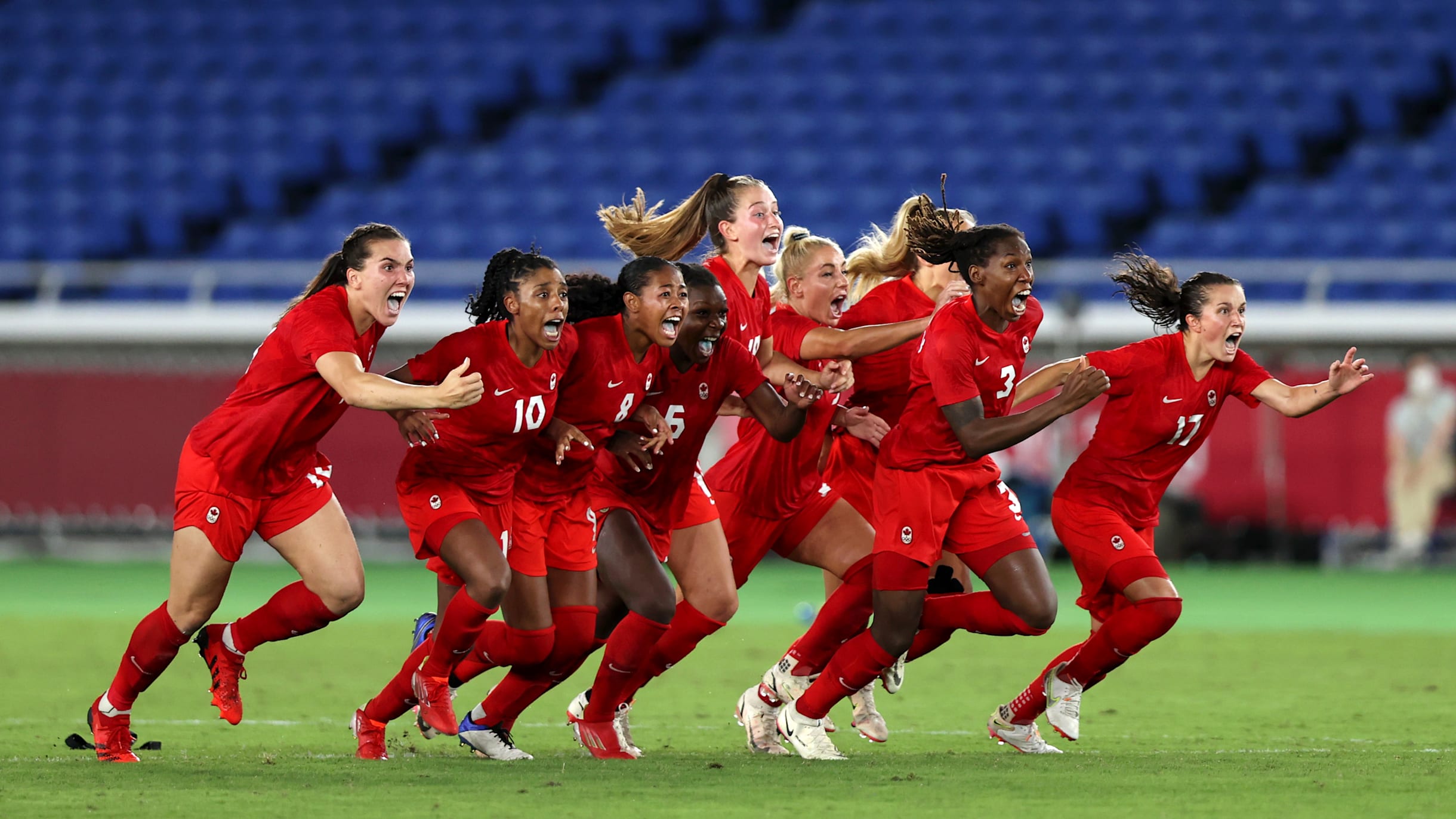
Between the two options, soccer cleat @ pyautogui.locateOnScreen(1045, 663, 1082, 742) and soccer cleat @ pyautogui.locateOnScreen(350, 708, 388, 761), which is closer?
soccer cleat @ pyautogui.locateOnScreen(350, 708, 388, 761)

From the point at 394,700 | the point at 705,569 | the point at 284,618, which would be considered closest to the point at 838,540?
the point at 705,569

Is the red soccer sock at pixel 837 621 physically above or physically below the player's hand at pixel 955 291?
below

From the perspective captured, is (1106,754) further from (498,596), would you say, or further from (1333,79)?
(1333,79)

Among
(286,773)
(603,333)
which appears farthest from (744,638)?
(286,773)

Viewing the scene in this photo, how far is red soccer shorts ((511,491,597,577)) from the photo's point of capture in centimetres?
697

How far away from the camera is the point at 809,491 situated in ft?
25.4

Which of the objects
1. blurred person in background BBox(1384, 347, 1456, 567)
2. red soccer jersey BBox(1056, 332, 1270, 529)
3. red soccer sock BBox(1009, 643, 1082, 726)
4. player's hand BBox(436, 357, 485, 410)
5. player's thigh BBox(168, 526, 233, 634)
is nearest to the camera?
player's hand BBox(436, 357, 485, 410)

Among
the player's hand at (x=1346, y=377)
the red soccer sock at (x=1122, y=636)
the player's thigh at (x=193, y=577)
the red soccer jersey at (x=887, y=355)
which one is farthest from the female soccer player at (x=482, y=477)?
the player's hand at (x=1346, y=377)

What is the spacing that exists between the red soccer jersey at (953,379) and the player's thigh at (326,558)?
2.14 metres

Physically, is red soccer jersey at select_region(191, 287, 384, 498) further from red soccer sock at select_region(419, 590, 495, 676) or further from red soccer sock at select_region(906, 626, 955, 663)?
red soccer sock at select_region(906, 626, 955, 663)

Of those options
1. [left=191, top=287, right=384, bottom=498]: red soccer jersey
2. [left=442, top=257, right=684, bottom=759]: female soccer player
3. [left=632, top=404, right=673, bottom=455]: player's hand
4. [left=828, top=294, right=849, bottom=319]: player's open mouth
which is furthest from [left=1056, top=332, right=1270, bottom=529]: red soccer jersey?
[left=191, top=287, right=384, bottom=498]: red soccer jersey

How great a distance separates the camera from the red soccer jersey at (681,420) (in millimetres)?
7180

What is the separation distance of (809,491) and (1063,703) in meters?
1.42

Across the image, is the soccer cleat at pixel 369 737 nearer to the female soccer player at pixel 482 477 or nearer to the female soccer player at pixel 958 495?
the female soccer player at pixel 482 477
